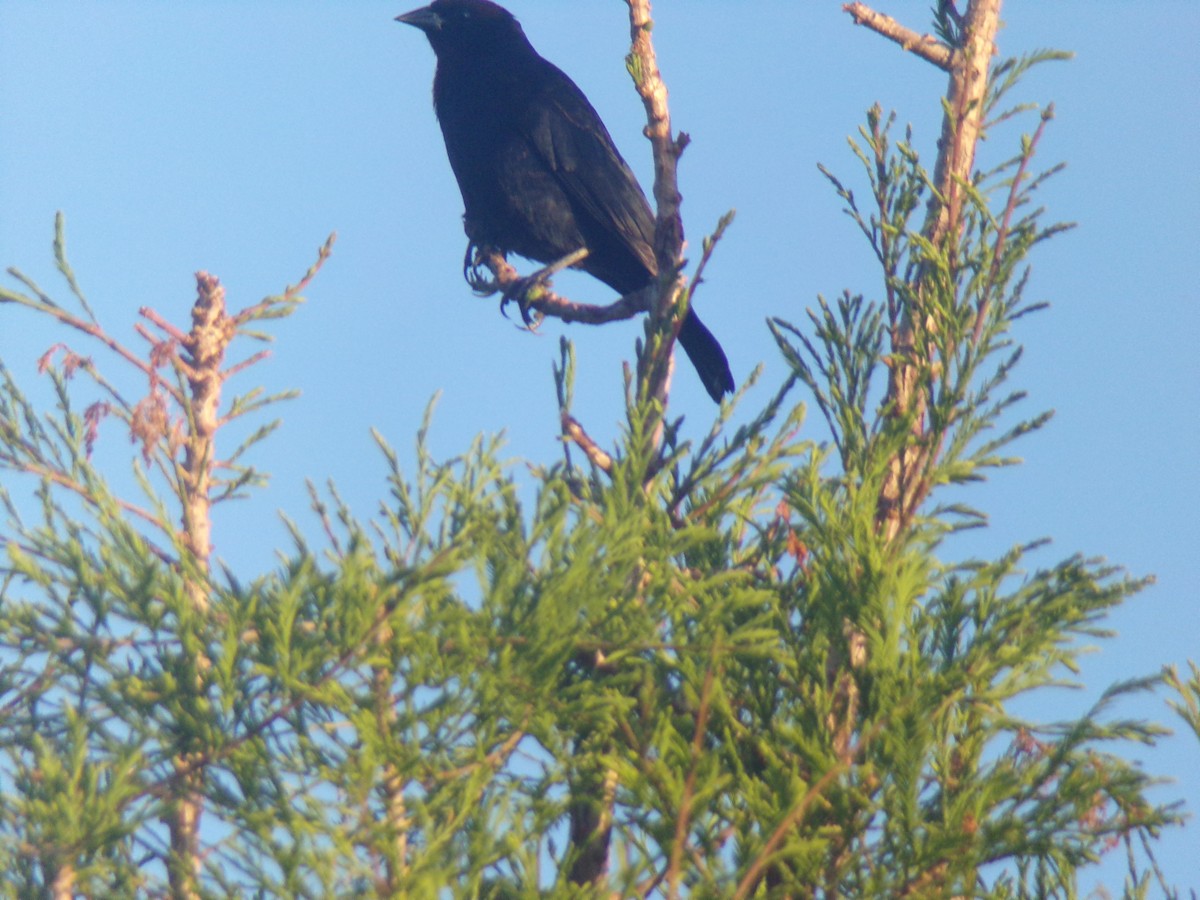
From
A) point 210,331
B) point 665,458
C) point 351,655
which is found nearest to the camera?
point 351,655

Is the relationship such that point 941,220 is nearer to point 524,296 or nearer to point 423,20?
point 524,296

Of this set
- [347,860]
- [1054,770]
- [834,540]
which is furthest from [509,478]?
[1054,770]

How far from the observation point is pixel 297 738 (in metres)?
2.18

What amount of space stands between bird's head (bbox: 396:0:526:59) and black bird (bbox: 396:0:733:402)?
12 cm

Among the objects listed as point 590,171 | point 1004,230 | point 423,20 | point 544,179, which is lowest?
point 1004,230

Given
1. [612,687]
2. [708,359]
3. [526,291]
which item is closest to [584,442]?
[612,687]

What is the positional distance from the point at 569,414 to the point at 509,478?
1.41 ft

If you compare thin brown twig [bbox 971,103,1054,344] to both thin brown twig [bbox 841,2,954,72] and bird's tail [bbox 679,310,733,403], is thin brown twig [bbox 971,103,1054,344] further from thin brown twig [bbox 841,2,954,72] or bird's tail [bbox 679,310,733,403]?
bird's tail [bbox 679,310,733,403]

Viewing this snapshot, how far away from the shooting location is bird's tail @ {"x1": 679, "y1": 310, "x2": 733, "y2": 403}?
18.3 ft

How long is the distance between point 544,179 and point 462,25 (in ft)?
3.94

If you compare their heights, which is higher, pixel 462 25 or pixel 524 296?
pixel 462 25

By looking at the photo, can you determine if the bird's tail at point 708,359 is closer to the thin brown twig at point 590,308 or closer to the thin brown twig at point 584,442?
the thin brown twig at point 590,308

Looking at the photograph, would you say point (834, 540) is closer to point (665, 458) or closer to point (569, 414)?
point (665, 458)

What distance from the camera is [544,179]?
5871 millimetres
